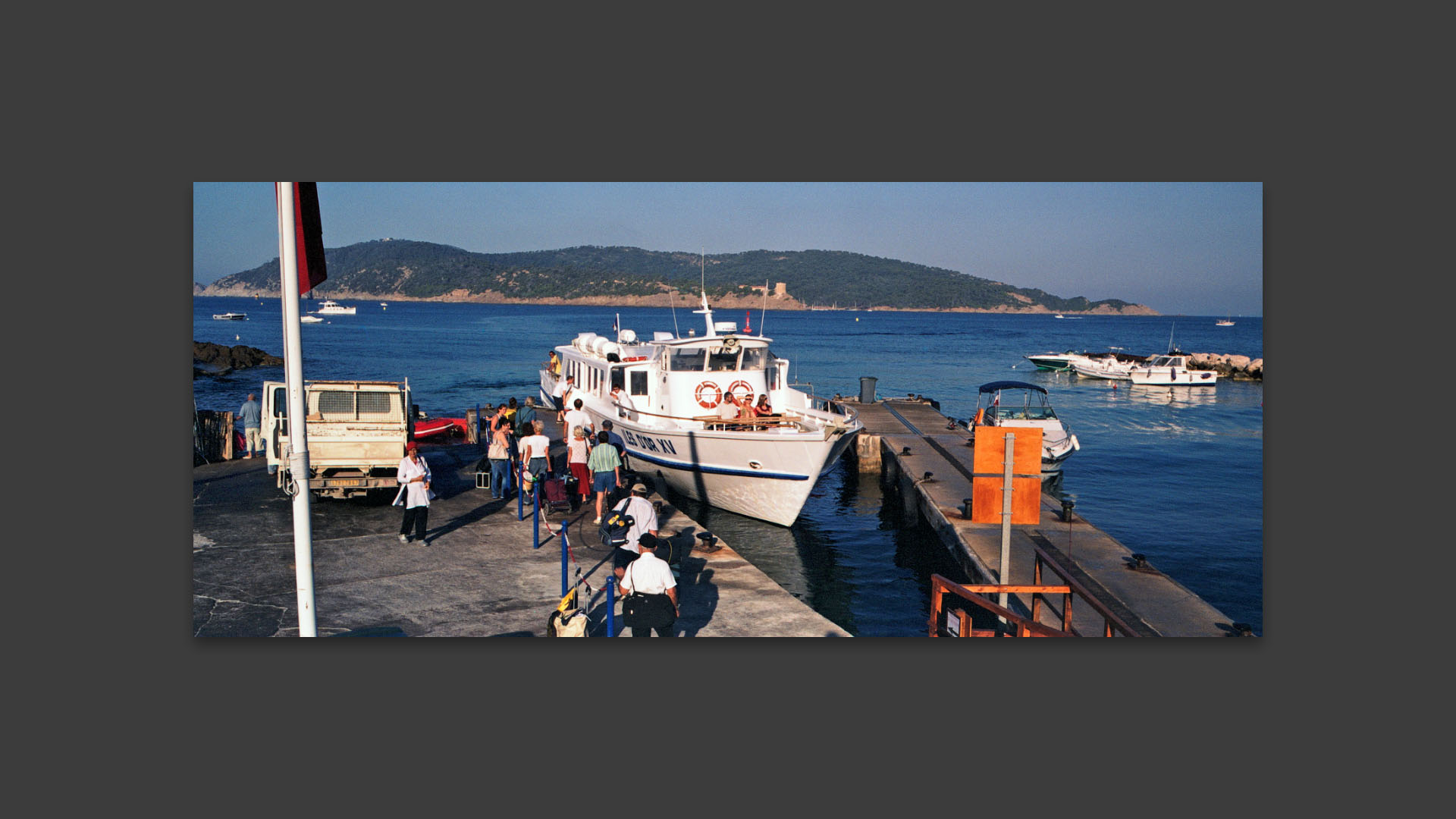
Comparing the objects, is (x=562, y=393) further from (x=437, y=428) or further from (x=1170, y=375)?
(x=1170, y=375)

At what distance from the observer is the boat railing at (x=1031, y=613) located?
8016mm

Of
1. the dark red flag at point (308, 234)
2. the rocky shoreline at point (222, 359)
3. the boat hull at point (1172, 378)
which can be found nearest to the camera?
the dark red flag at point (308, 234)

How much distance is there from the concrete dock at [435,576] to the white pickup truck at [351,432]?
1.38ft

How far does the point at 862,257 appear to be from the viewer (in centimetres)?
4628

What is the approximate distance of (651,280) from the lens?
39.0m

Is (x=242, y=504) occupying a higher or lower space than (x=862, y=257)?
lower

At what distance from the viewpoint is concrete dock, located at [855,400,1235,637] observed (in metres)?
9.90

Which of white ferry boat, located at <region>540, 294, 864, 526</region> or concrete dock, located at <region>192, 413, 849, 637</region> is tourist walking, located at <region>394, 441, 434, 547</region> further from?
white ferry boat, located at <region>540, 294, 864, 526</region>

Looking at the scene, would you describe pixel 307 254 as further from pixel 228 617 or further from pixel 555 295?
pixel 555 295

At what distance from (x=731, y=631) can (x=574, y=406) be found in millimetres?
7160

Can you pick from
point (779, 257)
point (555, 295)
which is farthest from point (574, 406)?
point (555, 295)

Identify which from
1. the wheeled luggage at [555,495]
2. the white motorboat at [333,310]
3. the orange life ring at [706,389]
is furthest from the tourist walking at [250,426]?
the white motorboat at [333,310]

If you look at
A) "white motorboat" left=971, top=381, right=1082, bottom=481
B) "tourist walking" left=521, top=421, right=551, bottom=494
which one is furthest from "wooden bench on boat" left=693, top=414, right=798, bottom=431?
"white motorboat" left=971, top=381, right=1082, bottom=481

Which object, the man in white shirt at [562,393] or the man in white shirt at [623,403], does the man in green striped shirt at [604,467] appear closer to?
the man in white shirt at [623,403]
